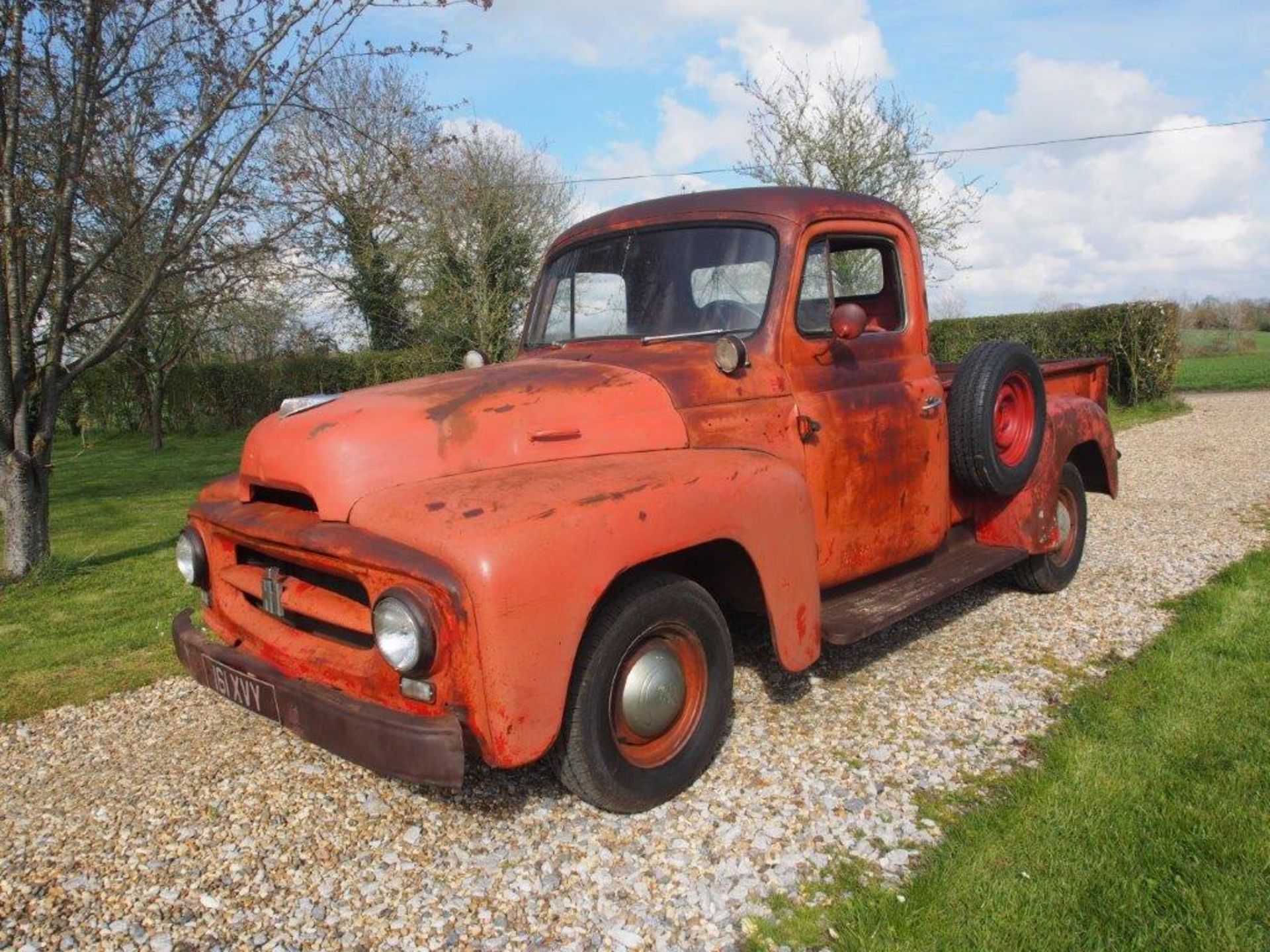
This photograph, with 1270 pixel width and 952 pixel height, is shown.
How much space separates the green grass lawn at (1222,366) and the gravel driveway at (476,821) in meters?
23.2

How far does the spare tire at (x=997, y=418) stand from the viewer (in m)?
4.53

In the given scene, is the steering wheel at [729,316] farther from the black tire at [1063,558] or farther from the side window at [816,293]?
the black tire at [1063,558]

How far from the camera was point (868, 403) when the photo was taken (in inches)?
160

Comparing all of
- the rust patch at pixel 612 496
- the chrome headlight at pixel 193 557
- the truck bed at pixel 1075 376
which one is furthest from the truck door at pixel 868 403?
the chrome headlight at pixel 193 557

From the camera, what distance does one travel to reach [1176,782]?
126 inches

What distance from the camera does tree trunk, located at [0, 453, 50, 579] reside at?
6824mm

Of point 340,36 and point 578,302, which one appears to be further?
point 340,36

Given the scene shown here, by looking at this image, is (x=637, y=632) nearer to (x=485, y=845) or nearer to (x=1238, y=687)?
(x=485, y=845)

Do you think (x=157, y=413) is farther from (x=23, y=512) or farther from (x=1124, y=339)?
(x=1124, y=339)

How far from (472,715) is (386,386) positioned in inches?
59.4

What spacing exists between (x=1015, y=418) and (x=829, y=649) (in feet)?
5.22

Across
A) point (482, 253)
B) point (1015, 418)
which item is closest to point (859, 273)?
point (1015, 418)

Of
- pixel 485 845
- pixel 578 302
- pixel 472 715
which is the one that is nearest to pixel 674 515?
pixel 472 715

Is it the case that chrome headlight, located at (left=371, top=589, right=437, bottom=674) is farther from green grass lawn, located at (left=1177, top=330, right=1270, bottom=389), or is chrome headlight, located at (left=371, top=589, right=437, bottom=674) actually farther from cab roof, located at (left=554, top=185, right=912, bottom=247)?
green grass lawn, located at (left=1177, top=330, right=1270, bottom=389)
